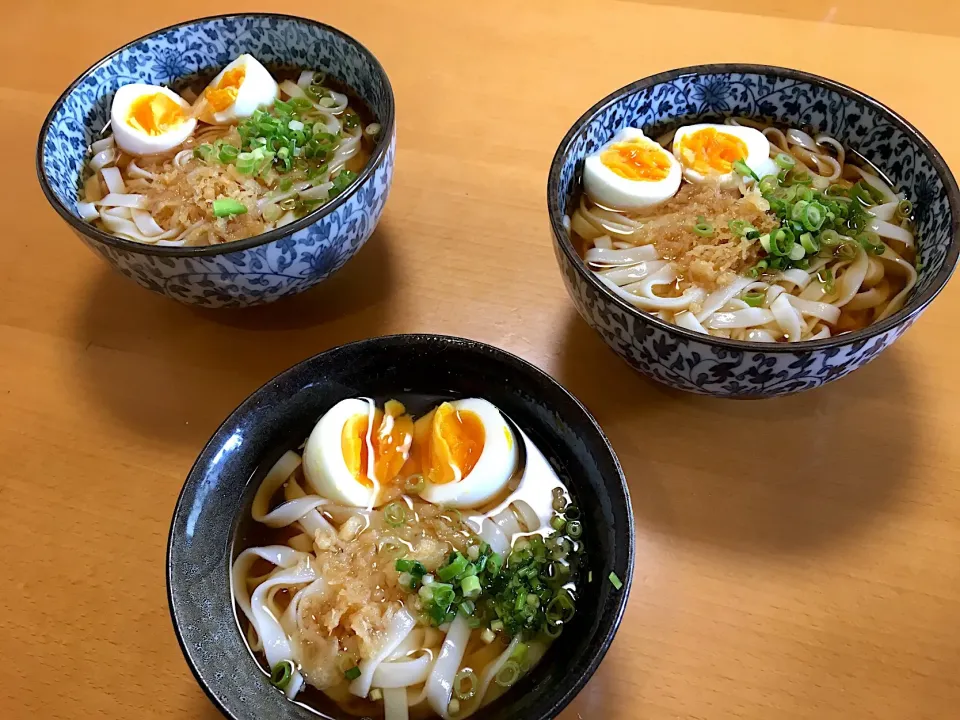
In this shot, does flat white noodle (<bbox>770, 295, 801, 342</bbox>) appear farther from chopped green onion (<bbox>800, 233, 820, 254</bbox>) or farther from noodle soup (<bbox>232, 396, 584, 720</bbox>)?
noodle soup (<bbox>232, 396, 584, 720</bbox>)

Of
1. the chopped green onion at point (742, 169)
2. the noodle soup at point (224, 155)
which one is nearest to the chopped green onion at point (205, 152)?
the noodle soup at point (224, 155)

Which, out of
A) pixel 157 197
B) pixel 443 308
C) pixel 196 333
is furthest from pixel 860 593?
pixel 157 197

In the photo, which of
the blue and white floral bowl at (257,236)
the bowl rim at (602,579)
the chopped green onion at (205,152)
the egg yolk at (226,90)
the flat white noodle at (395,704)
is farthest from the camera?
the egg yolk at (226,90)

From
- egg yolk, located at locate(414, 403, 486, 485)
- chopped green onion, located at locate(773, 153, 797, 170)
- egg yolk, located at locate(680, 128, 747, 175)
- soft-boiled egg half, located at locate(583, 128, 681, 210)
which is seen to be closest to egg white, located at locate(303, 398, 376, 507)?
egg yolk, located at locate(414, 403, 486, 485)

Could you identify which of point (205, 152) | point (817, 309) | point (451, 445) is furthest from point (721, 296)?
point (205, 152)

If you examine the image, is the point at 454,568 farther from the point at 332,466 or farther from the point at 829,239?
the point at 829,239

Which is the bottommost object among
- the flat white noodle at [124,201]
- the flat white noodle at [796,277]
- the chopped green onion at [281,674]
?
the chopped green onion at [281,674]

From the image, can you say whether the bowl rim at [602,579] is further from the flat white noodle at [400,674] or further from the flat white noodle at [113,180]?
the flat white noodle at [113,180]
